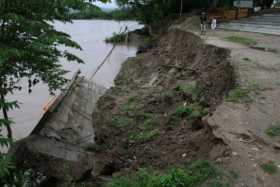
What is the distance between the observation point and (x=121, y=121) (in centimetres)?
1012

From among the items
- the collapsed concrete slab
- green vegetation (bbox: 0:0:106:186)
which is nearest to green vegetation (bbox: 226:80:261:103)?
the collapsed concrete slab

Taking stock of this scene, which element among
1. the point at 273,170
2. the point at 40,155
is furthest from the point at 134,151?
the point at 273,170

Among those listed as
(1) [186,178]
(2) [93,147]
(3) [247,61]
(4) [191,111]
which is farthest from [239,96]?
(2) [93,147]

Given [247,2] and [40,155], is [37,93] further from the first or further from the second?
[247,2]

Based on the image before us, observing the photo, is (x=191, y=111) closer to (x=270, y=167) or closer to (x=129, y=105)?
(x=129, y=105)

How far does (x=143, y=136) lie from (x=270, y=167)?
392cm

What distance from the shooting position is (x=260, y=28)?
19.3m

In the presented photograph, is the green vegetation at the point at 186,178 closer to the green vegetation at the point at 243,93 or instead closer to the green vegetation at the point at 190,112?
the green vegetation at the point at 243,93

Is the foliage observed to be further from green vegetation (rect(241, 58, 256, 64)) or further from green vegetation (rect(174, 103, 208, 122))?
green vegetation (rect(241, 58, 256, 64))

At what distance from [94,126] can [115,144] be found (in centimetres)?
157

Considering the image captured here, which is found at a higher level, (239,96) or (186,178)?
(239,96)

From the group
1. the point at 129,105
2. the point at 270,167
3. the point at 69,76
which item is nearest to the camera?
the point at 270,167

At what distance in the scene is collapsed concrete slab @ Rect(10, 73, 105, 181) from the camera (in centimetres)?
652

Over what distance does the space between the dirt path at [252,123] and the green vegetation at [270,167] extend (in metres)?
0.02
